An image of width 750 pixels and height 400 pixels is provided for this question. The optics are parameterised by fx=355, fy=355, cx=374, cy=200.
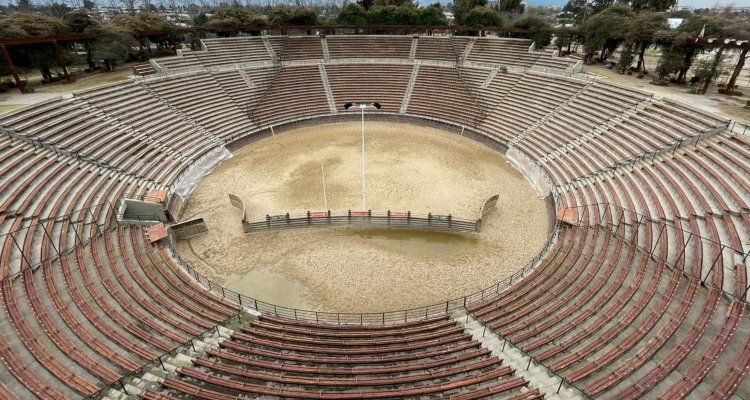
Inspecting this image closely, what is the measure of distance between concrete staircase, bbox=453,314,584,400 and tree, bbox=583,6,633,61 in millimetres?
34536

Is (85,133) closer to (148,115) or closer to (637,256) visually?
(148,115)

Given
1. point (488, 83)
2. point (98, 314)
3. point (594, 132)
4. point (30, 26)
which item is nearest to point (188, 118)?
point (30, 26)

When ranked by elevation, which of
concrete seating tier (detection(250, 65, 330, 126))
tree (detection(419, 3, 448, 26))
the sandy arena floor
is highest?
tree (detection(419, 3, 448, 26))

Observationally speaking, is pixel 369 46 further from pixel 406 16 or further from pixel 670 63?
pixel 670 63

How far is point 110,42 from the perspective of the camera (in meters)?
32.7

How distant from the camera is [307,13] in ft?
147

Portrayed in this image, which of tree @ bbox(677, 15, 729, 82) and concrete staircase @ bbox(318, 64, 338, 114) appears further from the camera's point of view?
concrete staircase @ bbox(318, 64, 338, 114)

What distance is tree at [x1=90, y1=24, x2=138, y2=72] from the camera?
32406mm

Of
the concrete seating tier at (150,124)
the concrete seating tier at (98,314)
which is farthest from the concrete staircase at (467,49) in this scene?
the concrete seating tier at (98,314)

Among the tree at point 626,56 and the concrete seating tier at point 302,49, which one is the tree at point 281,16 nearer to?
the concrete seating tier at point 302,49

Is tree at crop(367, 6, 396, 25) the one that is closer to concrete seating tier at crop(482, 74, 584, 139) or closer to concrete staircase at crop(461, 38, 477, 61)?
concrete staircase at crop(461, 38, 477, 61)

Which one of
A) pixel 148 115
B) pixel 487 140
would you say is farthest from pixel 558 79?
pixel 148 115

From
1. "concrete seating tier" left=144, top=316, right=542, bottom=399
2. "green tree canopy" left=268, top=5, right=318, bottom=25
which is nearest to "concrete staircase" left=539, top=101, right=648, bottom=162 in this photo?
"concrete seating tier" left=144, top=316, right=542, bottom=399

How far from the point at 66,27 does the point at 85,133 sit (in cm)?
1778
